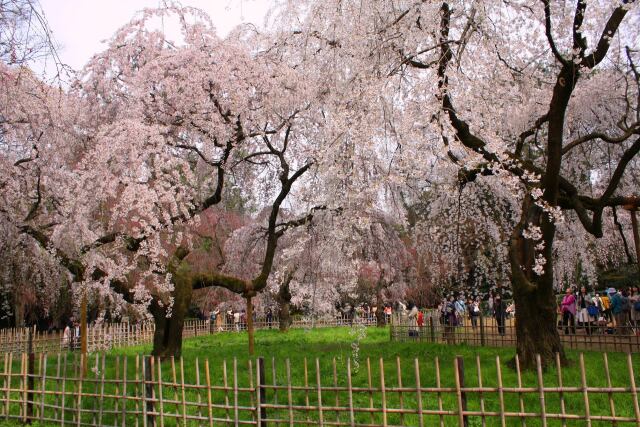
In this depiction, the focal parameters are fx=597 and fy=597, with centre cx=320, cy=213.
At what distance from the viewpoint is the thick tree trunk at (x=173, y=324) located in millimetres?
12797

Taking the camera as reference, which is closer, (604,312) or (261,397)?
(261,397)

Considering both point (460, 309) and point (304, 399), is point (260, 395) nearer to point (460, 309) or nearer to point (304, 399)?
point (304, 399)

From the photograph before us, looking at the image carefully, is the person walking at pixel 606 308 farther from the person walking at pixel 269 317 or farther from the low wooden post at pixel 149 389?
the person walking at pixel 269 317

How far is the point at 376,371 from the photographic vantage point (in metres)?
9.90

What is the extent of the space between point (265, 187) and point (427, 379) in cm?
652

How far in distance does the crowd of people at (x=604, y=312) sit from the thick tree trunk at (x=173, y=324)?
8.35 meters


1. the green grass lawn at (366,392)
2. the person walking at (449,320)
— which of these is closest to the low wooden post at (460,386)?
the green grass lawn at (366,392)

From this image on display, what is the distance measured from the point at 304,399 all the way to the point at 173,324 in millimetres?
5589

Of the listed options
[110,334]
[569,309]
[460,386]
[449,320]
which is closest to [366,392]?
[460,386]

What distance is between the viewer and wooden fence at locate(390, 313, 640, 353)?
12.0 m

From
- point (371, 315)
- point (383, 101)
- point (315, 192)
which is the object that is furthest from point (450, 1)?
point (371, 315)

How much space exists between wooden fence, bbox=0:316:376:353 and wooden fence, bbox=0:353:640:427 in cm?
140

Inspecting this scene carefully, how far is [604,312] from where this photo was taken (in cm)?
1563

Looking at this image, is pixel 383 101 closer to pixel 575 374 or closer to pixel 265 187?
pixel 575 374
